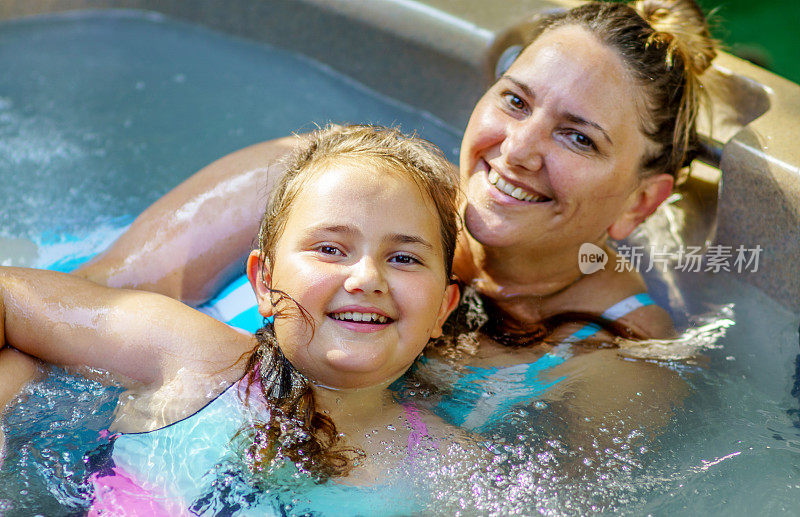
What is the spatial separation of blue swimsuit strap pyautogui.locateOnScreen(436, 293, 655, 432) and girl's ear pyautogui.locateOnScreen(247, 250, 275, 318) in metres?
0.42

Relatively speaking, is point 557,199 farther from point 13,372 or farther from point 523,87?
point 13,372

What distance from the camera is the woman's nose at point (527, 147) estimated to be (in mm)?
1847

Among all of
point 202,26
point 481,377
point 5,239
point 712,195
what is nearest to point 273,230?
point 481,377

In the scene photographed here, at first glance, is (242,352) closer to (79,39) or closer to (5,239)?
(5,239)

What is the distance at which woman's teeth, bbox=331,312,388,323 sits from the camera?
1.53m

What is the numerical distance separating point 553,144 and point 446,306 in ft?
1.48

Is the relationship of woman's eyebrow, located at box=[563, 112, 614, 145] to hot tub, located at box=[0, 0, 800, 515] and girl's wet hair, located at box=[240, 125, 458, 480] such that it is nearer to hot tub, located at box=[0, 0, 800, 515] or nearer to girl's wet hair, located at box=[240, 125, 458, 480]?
girl's wet hair, located at box=[240, 125, 458, 480]

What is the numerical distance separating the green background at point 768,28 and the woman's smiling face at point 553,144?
3.10 meters

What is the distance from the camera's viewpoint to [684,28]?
83.9 inches

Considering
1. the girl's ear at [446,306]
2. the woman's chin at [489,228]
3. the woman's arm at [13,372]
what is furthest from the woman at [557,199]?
the woman's arm at [13,372]

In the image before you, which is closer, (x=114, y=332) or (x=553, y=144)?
(x=114, y=332)

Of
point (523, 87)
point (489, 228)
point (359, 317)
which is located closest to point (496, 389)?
point (489, 228)

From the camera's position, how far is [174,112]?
9.99ft

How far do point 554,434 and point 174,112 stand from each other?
196 centimetres
